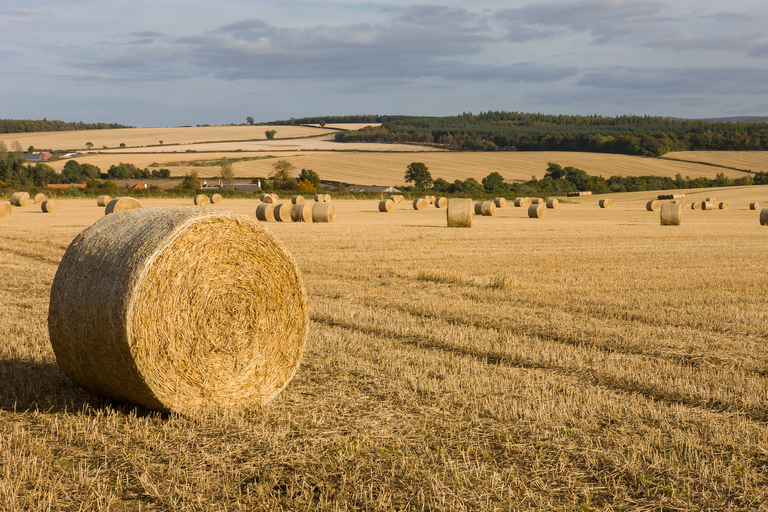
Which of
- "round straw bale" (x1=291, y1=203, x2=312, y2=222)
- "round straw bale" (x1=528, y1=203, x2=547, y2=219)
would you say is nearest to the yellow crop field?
"round straw bale" (x1=528, y1=203, x2=547, y2=219)

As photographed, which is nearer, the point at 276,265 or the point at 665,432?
the point at 665,432

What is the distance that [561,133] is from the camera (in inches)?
4387

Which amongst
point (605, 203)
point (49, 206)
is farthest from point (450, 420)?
point (605, 203)

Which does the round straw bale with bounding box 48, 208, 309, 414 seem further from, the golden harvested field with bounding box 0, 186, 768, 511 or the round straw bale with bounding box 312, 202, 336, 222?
the round straw bale with bounding box 312, 202, 336, 222

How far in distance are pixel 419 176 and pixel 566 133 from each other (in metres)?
41.2

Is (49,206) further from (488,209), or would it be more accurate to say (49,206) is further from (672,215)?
(672,215)

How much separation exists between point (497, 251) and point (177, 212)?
1304 centimetres

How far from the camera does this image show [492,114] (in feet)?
493

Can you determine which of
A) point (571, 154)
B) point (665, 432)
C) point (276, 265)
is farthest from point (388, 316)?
point (571, 154)

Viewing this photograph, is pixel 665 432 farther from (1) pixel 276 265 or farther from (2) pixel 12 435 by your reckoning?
(2) pixel 12 435

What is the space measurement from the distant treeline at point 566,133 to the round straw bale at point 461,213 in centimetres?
7614

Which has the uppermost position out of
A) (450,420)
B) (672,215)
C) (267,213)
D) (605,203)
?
(605,203)

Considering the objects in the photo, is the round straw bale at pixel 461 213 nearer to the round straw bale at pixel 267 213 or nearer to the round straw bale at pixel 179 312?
the round straw bale at pixel 267 213

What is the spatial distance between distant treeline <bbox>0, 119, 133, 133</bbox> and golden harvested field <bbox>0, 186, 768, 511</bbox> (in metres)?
148
